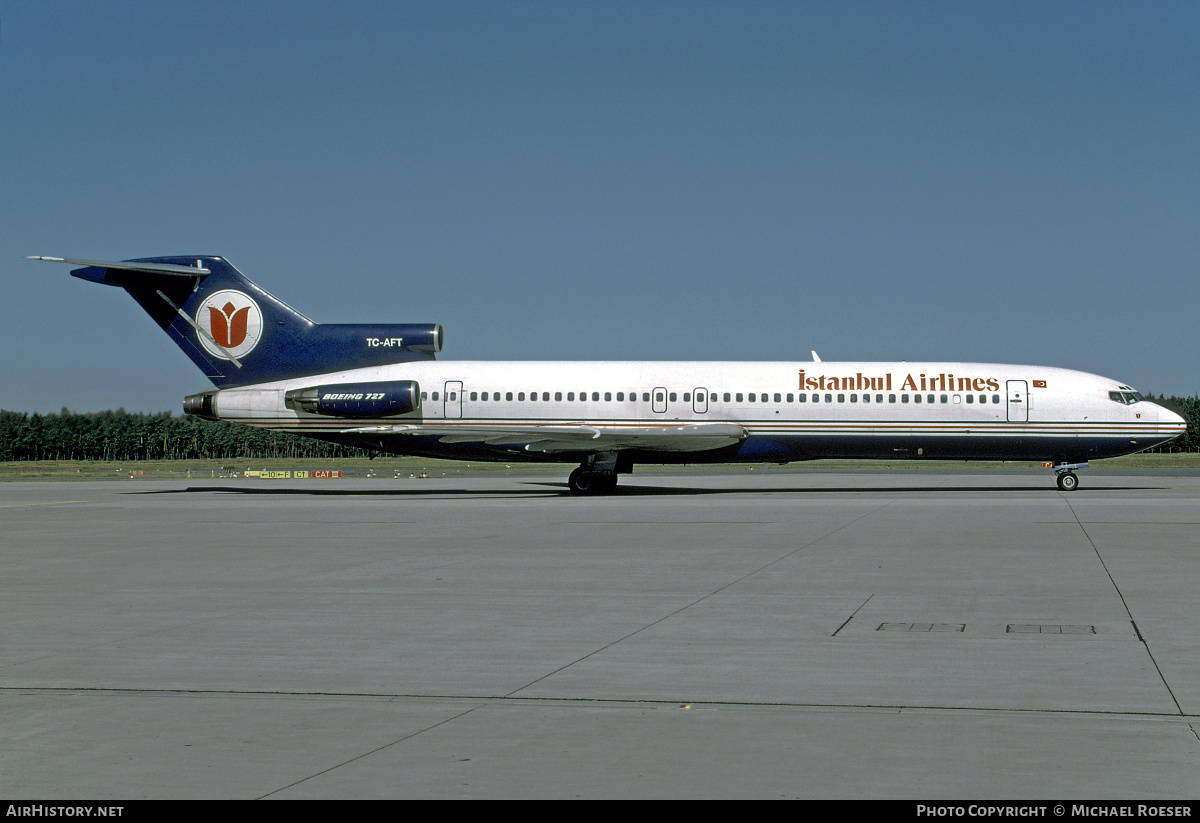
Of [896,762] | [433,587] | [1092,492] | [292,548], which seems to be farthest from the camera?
[1092,492]

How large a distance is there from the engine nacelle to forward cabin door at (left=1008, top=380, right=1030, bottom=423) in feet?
58.1

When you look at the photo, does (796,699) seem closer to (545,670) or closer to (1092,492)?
(545,670)

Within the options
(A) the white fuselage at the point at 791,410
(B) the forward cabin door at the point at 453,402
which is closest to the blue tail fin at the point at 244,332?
(A) the white fuselage at the point at 791,410

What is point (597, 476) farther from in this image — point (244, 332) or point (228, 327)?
point (228, 327)

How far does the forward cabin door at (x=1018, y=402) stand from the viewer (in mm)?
33656

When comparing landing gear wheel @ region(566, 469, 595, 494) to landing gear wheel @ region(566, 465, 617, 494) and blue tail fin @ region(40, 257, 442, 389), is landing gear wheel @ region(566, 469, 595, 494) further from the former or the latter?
blue tail fin @ region(40, 257, 442, 389)

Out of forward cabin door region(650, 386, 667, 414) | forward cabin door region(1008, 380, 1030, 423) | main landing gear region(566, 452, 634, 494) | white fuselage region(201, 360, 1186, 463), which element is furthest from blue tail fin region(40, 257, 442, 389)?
forward cabin door region(1008, 380, 1030, 423)

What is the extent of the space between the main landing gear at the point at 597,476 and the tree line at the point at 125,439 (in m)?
146

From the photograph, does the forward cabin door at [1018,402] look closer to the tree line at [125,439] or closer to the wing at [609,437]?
the wing at [609,437]
